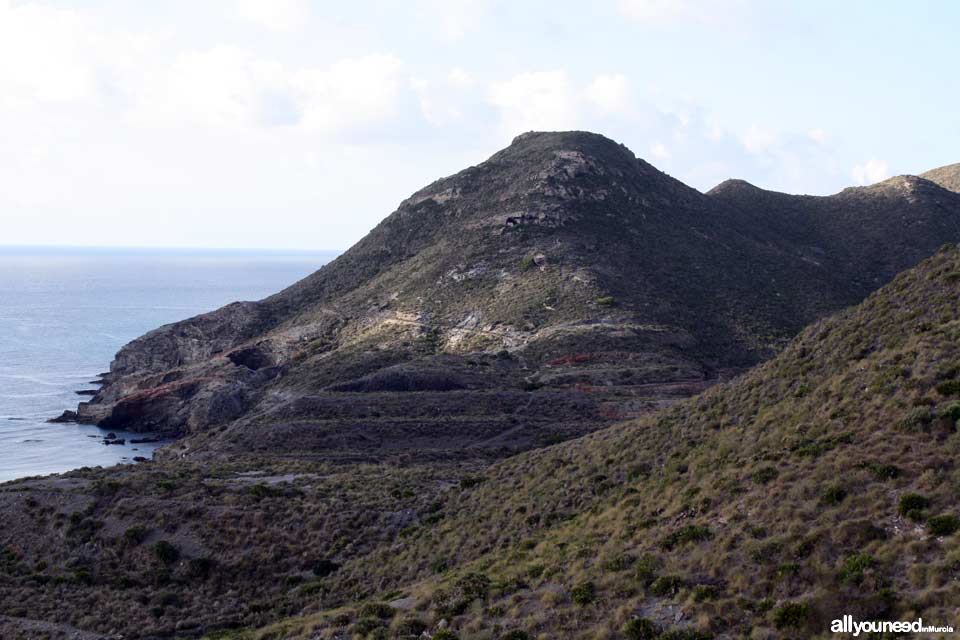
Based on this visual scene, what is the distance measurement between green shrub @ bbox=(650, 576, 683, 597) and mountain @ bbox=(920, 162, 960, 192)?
155m

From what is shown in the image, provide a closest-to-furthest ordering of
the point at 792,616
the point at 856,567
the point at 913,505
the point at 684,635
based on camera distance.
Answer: the point at 792,616 → the point at 856,567 → the point at 684,635 → the point at 913,505

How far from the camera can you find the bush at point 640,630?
2010 centimetres

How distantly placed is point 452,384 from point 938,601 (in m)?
53.1

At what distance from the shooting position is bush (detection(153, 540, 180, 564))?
36.5 m

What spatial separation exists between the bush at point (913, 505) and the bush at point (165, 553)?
94.5 feet

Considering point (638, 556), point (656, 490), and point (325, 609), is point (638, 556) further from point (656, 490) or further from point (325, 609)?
point (325, 609)

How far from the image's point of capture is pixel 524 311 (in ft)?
278

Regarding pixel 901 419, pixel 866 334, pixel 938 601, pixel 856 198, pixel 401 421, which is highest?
pixel 856 198

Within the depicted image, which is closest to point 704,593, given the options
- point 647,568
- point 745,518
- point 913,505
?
point 647,568

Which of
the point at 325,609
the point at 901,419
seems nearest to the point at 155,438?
the point at 325,609

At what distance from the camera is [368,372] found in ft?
247

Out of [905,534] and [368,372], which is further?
[368,372]

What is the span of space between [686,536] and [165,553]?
23.4 m

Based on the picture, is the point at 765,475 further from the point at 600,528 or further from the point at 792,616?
the point at 792,616
